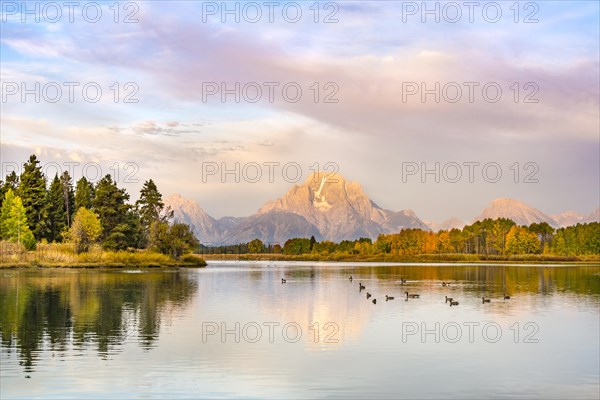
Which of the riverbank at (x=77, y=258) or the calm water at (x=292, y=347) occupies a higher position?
the riverbank at (x=77, y=258)

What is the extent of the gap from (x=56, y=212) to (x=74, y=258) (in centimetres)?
3207

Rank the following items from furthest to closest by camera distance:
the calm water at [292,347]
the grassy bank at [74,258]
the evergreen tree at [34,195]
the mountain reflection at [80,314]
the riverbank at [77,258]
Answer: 1. the evergreen tree at [34,195]
2. the grassy bank at [74,258]
3. the riverbank at [77,258]
4. the mountain reflection at [80,314]
5. the calm water at [292,347]

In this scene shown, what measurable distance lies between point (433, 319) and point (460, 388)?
23886mm

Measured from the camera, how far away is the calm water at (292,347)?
83.9 feet

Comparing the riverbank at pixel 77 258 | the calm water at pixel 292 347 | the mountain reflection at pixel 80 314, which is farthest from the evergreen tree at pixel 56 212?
the calm water at pixel 292 347

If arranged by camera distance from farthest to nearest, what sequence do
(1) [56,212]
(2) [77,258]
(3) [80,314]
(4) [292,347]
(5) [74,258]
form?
(1) [56,212] < (2) [77,258] < (5) [74,258] < (3) [80,314] < (4) [292,347]

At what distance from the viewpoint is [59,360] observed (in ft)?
98.7

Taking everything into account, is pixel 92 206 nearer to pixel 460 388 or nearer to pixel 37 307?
pixel 37 307

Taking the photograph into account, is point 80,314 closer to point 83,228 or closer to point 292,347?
point 292,347

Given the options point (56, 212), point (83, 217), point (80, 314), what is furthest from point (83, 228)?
point (80, 314)

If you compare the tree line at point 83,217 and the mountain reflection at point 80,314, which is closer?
the mountain reflection at point 80,314

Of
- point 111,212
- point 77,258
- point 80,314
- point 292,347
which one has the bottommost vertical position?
point 292,347

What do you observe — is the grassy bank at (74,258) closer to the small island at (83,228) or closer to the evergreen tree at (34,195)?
the small island at (83,228)

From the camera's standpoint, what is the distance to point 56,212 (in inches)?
6112
